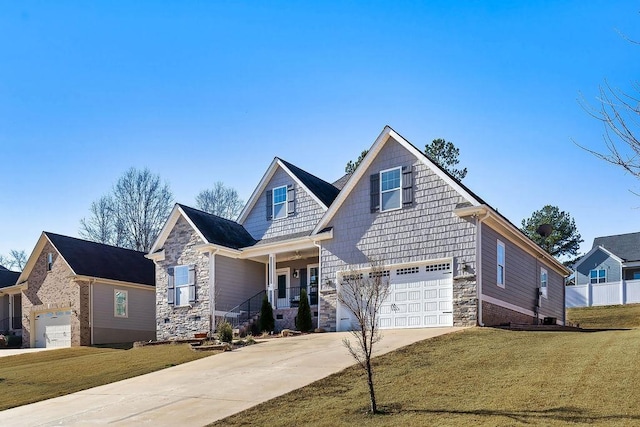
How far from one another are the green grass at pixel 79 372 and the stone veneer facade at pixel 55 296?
8033mm

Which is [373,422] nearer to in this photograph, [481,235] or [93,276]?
[481,235]

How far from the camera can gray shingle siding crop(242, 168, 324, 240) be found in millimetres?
25219

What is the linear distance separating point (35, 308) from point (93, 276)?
403cm

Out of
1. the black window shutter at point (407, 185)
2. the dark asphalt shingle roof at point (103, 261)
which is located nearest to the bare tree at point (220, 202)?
the dark asphalt shingle roof at point (103, 261)

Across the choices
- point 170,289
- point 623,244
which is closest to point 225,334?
point 170,289

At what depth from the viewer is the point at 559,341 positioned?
15055 mm

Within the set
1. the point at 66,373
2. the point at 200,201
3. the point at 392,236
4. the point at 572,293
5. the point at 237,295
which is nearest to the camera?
the point at 66,373

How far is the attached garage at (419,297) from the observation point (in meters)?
19.7

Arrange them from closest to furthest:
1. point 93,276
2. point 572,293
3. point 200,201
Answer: point 93,276, point 572,293, point 200,201

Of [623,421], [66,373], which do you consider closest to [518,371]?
[623,421]

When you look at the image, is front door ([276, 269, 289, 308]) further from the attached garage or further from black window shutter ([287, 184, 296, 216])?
the attached garage

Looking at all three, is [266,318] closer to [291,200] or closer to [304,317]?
[304,317]

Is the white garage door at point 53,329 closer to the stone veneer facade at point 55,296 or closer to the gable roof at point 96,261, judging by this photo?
the stone veneer facade at point 55,296

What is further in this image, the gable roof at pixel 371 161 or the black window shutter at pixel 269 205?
the black window shutter at pixel 269 205
